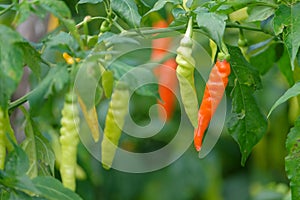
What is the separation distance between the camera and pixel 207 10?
1115mm

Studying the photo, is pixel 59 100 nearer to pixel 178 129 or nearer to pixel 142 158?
pixel 142 158

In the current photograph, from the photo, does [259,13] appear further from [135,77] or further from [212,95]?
[135,77]

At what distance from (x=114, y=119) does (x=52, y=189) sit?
5.7 inches

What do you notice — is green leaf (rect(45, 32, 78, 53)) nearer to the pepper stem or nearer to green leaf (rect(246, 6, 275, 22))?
the pepper stem

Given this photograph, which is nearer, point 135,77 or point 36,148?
point 135,77

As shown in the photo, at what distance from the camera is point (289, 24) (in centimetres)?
116

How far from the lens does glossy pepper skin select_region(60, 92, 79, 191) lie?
109 centimetres

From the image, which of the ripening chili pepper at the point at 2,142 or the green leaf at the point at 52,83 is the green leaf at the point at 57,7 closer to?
the green leaf at the point at 52,83

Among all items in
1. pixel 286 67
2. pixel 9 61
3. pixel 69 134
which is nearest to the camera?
pixel 9 61

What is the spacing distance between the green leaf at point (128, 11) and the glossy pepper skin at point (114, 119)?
0.43ft

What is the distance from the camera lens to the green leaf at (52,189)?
1.01 metres

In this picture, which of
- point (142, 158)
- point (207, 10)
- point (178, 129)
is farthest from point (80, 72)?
point (178, 129)

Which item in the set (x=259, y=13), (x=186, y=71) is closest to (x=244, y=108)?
(x=259, y=13)

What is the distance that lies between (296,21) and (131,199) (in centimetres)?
183
